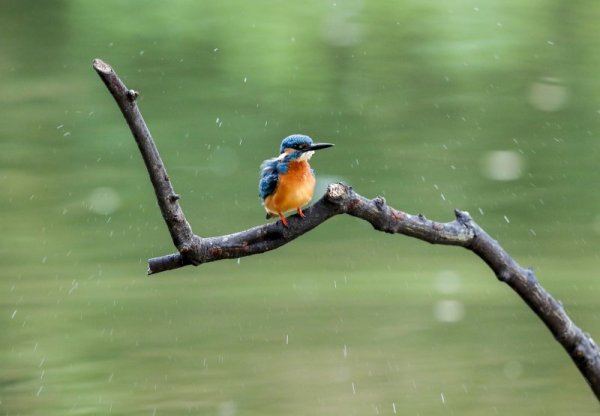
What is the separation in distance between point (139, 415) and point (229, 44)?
152 inches

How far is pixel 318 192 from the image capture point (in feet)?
15.4

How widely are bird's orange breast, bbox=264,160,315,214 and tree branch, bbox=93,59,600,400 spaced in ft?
0.35

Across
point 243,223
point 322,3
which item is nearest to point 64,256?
point 243,223

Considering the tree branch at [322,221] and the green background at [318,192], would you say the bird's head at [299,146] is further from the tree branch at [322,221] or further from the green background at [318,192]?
the green background at [318,192]

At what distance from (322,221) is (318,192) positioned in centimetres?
278

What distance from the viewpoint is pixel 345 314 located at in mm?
3654

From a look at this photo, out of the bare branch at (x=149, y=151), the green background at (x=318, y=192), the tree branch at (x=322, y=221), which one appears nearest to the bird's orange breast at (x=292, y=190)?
the tree branch at (x=322, y=221)

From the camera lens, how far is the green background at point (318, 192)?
10.4 feet

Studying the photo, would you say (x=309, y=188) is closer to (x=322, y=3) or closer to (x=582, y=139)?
(x=582, y=139)

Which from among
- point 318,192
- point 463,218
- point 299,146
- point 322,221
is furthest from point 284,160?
point 318,192

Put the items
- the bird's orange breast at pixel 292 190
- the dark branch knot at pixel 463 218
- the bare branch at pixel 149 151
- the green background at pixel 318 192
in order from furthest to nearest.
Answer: the green background at pixel 318 192
the bird's orange breast at pixel 292 190
the dark branch knot at pixel 463 218
the bare branch at pixel 149 151

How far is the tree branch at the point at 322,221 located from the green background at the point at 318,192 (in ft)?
3.40

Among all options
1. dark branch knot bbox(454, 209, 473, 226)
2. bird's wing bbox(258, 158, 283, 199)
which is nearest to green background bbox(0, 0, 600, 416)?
bird's wing bbox(258, 158, 283, 199)

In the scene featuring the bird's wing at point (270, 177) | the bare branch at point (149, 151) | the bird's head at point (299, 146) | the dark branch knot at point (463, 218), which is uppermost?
the bare branch at point (149, 151)
